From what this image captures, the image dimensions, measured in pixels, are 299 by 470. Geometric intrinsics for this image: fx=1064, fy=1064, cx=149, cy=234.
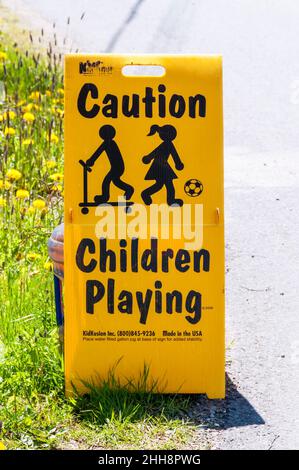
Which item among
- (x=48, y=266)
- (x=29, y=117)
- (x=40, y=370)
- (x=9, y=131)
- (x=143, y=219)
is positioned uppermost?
(x=29, y=117)

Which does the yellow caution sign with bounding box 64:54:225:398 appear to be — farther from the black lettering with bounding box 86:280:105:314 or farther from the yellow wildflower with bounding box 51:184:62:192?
the yellow wildflower with bounding box 51:184:62:192

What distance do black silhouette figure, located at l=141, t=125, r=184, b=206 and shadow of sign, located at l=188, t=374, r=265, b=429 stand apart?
95 cm

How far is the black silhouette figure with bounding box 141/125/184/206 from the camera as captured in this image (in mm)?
4883

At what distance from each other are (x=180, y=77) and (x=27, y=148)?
8.94 ft

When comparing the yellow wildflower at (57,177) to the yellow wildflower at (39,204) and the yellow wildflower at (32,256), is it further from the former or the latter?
the yellow wildflower at (32,256)

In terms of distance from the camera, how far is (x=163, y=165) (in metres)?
4.89

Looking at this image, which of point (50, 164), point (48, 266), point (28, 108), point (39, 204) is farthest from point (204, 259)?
point (28, 108)

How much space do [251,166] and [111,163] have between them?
3.05 meters

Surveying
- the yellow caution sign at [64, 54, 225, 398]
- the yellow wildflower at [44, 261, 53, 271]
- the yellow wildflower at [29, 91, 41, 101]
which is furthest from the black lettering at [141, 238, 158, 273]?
the yellow wildflower at [29, 91, 41, 101]

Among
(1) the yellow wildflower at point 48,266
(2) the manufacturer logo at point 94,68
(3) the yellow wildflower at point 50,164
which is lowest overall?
(1) the yellow wildflower at point 48,266

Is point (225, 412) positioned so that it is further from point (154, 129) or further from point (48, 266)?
point (48, 266)

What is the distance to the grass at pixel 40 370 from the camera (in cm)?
468

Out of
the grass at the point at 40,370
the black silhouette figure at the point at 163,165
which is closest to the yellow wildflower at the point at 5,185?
the grass at the point at 40,370

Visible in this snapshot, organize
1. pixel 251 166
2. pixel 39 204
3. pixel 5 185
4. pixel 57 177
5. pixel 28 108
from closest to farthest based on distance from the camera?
Answer: pixel 39 204 < pixel 5 185 < pixel 57 177 < pixel 28 108 < pixel 251 166
